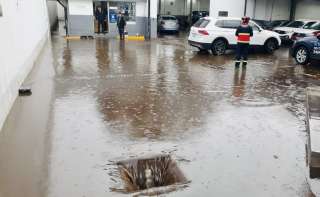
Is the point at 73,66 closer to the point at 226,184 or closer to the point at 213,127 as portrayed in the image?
the point at 213,127

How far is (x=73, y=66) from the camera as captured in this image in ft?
38.6

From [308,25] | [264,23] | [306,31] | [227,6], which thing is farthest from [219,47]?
[264,23]

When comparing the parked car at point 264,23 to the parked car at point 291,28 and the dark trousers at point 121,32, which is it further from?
the dark trousers at point 121,32

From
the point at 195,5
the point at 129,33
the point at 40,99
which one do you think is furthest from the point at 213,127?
the point at 195,5

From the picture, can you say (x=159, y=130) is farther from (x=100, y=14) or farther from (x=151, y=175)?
(x=100, y=14)

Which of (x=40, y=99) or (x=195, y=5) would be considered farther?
(x=195, y=5)

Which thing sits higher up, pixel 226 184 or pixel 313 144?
pixel 313 144

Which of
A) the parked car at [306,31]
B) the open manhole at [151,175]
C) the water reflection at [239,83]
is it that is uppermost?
the parked car at [306,31]

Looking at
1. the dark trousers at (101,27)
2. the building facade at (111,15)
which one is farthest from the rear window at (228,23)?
the dark trousers at (101,27)

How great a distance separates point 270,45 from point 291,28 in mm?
3803

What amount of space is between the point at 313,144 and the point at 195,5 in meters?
30.2

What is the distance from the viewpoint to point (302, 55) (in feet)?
42.1

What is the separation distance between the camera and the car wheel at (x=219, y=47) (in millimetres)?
15078

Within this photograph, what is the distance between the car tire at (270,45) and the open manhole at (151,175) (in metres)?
12.5
